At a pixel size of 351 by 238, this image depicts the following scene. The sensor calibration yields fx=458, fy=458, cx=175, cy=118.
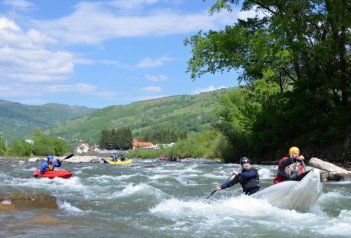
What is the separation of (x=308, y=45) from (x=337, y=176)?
32.5 ft

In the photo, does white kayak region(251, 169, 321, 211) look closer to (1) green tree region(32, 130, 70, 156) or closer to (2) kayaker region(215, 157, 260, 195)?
(2) kayaker region(215, 157, 260, 195)

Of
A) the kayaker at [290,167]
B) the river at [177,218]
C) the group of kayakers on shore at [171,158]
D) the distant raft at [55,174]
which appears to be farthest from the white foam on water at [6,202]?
the group of kayakers on shore at [171,158]

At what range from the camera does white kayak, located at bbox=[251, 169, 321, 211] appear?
1108 centimetres

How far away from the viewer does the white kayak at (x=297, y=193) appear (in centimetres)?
1108

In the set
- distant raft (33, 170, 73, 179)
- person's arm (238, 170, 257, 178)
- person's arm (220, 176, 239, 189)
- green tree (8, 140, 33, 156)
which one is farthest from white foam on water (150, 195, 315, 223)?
green tree (8, 140, 33, 156)

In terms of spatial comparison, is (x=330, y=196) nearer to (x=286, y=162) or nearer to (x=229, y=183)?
(x=286, y=162)

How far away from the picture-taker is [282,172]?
12031 millimetres

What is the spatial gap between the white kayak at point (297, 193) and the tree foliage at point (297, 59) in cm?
1478

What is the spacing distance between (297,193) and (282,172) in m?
0.97

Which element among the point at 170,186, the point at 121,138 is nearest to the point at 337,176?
the point at 170,186

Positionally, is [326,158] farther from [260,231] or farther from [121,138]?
[121,138]

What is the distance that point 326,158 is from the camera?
27531mm

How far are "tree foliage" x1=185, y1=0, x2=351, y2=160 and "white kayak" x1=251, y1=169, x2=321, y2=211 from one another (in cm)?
1478

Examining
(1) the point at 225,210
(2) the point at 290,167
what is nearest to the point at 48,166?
(1) the point at 225,210
